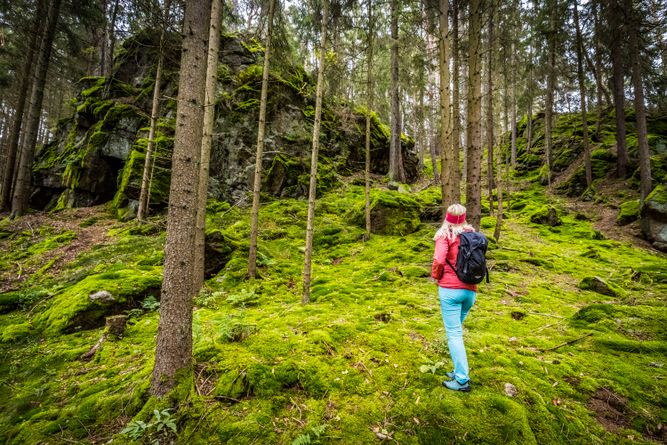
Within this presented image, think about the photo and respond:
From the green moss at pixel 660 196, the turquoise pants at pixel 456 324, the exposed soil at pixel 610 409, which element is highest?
the green moss at pixel 660 196

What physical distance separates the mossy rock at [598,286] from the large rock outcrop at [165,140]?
1007cm

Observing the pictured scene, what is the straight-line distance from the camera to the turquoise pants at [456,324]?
3.27 m

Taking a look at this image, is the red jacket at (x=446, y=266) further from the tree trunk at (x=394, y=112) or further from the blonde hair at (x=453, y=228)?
the tree trunk at (x=394, y=112)

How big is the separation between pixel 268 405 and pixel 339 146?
15557 millimetres

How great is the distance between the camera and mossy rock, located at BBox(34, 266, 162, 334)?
5.73 metres

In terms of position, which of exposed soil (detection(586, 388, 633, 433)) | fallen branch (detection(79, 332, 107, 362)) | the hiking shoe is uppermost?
the hiking shoe

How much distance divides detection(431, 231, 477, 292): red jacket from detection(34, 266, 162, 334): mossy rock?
6531 millimetres

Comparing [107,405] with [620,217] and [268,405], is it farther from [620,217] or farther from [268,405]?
[620,217]

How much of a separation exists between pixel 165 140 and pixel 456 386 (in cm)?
1484

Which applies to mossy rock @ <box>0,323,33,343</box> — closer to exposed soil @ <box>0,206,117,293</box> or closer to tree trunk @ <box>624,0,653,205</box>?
exposed soil @ <box>0,206,117,293</box>

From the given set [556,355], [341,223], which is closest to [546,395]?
[556,355]

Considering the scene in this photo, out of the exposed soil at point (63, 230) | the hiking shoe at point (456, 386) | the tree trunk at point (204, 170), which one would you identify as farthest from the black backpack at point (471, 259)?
the exposed soil at point (63, 230)

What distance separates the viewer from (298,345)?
430cm

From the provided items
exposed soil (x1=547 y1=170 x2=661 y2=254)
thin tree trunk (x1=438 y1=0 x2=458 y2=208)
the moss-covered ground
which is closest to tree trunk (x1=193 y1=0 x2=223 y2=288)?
the moss-covered ground
